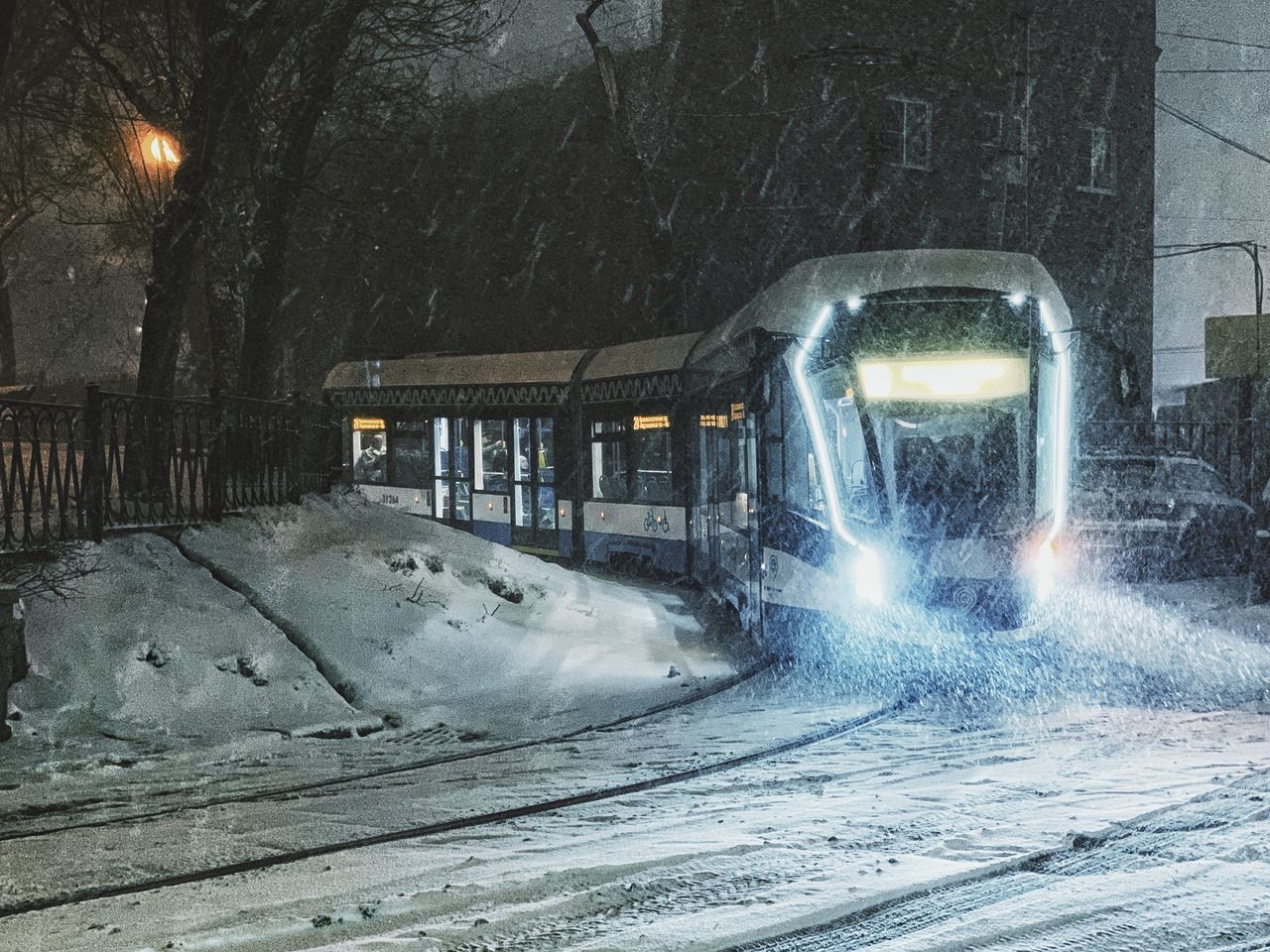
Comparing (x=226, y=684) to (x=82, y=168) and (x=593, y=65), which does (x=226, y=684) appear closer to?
(x=82, y=168)

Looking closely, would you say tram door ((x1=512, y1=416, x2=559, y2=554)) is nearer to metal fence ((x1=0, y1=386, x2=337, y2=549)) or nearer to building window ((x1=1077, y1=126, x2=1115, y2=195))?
metal fence ((x1=0, y1=386, x2=337, y2=549))

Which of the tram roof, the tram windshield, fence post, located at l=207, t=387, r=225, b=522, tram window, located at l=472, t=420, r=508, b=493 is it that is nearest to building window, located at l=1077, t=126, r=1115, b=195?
tram window, located at l=472, t=420, r=508, b=493

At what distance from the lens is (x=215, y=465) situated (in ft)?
41.2

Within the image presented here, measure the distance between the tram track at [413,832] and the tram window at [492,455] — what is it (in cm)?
1506

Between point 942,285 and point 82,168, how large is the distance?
551 inches

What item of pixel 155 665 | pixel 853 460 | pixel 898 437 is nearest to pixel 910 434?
pixel 898 437

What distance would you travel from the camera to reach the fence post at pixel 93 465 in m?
10.6

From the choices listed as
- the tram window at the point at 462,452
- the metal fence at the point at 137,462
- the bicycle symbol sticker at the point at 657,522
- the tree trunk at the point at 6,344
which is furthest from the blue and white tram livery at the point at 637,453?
the tree trunk at the point at 6,344

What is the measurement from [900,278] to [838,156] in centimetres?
1957

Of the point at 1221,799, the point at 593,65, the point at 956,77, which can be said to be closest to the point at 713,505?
the point at 1221,799

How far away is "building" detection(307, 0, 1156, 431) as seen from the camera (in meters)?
30.5

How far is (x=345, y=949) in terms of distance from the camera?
4.53 meters

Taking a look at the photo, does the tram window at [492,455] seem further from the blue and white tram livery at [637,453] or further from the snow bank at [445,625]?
the snow bank at [445,625]

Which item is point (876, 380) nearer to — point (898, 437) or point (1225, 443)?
point (898, 437)
